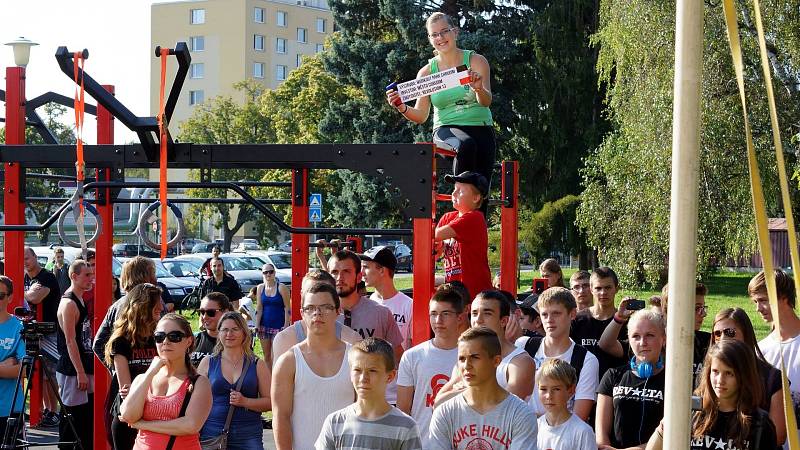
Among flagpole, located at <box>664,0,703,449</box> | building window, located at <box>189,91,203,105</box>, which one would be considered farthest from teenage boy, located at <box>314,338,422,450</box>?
building window, located at <box>189,91,203,105</box>

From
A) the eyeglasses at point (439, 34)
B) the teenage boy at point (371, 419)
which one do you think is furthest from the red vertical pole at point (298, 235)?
the teenage boy at point (371, 419)

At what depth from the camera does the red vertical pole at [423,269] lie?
595cm

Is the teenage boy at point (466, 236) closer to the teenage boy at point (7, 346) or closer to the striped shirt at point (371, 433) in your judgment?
the striped shirt at point (371, 433)

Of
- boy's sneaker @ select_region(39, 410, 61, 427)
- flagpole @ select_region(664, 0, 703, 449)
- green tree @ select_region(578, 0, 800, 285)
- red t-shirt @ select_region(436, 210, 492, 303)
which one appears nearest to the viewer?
flagpole @ select_region(664, 0, 703, 449)

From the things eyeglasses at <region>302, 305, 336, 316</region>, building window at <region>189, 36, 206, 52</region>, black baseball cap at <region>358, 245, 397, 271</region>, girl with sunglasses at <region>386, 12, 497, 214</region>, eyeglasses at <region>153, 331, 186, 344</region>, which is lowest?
eyeglasses at <region>153, 331, 186, 344</region>

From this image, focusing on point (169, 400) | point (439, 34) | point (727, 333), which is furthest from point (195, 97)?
point (727, 333)

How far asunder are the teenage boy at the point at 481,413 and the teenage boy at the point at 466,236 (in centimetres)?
187

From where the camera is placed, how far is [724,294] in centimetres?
2955

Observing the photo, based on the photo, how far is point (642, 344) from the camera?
5.62 m

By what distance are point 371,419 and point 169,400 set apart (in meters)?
1.58

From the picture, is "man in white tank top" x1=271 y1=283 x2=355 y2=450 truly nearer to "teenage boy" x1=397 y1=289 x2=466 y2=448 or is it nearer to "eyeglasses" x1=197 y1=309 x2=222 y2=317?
"teenage boy" x1=397 y1=289 x2=466 y2=448

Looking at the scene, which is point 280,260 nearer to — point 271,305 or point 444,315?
point 271,305

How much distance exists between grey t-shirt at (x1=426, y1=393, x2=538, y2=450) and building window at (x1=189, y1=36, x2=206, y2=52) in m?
79.6

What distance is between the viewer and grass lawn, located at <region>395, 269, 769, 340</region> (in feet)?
68.9
